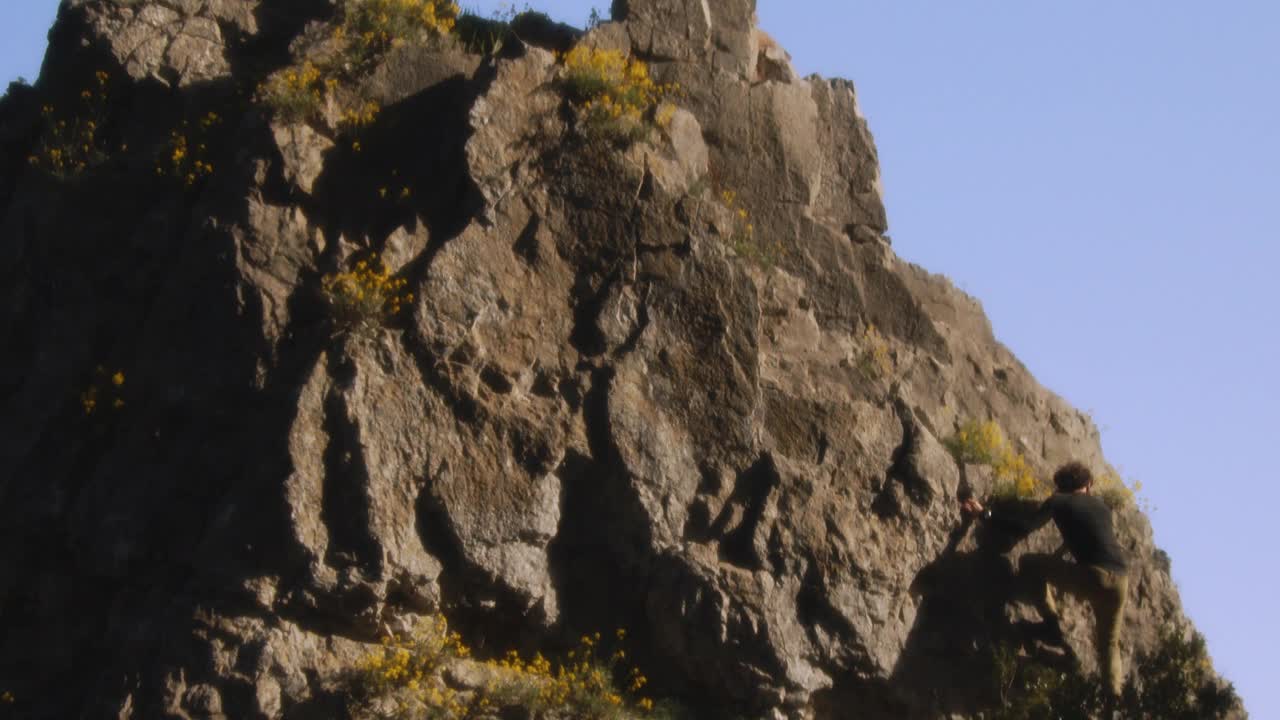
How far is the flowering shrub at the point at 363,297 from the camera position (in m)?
10.7

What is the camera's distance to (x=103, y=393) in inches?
442

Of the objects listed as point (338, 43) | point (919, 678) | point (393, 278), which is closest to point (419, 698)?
point (393, 278)

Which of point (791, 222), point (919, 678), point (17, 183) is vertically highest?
point (791, 222)

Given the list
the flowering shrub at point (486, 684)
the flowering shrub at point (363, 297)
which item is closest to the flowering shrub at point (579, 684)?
the flowering shrub at point (486, 684)

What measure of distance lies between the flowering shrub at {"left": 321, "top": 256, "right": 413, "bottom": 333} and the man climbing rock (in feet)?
15.3

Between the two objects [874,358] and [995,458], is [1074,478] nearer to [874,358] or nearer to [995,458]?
[995,458]

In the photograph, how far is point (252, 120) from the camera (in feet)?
39.7

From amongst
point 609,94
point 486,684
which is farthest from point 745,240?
point 486,684

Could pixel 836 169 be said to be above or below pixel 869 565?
above

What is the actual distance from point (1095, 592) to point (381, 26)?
7439 mm

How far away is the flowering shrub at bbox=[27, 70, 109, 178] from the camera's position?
1267 centimetres

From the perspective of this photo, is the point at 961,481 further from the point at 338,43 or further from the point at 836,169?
the point at 338,43

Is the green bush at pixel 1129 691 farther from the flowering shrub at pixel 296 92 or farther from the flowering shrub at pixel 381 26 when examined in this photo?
the flowering shrub at pixel 381 26

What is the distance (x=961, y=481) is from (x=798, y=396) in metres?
1.52
